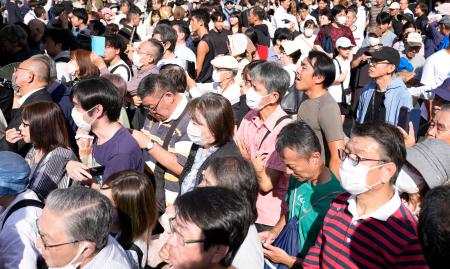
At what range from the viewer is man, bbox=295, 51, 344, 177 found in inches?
185

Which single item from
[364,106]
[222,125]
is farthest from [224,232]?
[364,106]

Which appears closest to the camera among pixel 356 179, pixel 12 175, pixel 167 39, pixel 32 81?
pixel 356 179

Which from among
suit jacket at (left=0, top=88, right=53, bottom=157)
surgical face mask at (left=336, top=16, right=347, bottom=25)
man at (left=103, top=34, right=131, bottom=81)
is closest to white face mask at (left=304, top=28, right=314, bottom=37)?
surgical face mask at (left=336, top=16, right=347, bottom=25)

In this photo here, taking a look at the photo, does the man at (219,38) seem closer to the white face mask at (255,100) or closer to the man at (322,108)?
the man at (322,108)

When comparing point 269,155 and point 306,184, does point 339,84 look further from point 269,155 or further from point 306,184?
point 306,184

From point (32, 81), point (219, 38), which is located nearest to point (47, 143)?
point (32, 81)

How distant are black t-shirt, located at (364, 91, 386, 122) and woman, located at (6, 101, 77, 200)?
306 centimetres

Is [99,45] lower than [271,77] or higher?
lower

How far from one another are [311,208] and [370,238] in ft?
2.09

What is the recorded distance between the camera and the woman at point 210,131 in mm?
4031

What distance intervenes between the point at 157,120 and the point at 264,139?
108 centimetres

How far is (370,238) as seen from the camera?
2.82 m

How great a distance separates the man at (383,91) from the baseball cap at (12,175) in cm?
354

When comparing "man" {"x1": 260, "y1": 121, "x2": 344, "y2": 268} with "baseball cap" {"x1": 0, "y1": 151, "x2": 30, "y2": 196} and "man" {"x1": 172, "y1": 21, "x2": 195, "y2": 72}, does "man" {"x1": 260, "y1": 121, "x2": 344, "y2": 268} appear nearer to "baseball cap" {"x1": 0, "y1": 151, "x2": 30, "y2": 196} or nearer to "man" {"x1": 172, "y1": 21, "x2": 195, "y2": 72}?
"baseball cap" {"x1": 0, "y1": 151, "x2": 30, "y2": 196}
